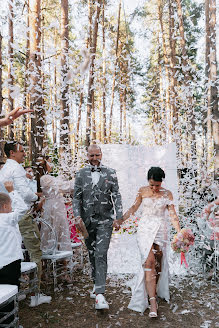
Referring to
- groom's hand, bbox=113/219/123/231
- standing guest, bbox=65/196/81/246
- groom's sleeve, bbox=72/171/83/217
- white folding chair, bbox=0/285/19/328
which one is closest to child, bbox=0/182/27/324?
white folding chair, bbox=0/285/19/328

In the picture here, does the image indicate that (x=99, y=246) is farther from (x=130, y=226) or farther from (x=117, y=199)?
(x=130, y=226)

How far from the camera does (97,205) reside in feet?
14.0

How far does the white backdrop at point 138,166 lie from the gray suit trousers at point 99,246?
265 centimetres

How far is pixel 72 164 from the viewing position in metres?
7.00

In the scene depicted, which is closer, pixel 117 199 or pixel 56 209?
pixel 117 199

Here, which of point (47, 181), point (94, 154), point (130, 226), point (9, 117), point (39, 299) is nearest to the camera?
point (9, 117)

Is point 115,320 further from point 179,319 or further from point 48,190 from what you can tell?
point 48,190

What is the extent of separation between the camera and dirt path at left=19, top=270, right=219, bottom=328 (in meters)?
3.60

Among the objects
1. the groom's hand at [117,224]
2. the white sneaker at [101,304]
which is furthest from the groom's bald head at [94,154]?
the white sneaker at [101,304]

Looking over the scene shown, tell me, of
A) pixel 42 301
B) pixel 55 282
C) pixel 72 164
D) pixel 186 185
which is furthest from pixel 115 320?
pixel 186 185

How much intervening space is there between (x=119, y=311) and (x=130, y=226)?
3491mm

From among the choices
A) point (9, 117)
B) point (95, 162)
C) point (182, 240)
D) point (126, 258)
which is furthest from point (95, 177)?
point (126, 258)

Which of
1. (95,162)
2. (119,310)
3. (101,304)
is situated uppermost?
(95,162)

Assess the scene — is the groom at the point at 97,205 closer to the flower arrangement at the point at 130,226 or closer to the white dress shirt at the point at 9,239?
the white dress shirt at the point at 9,239
